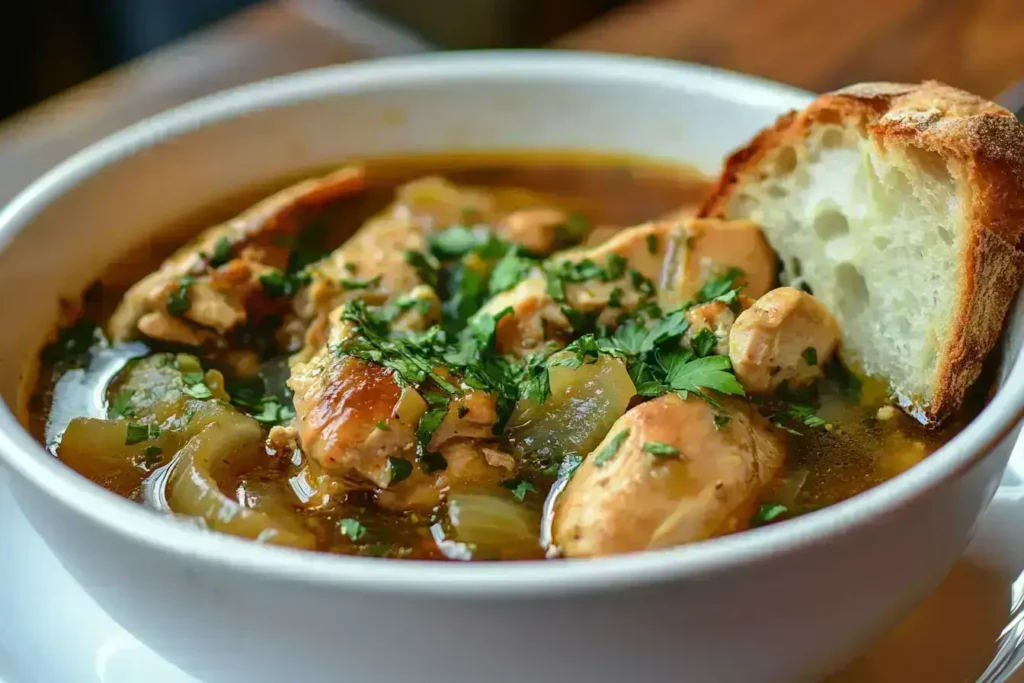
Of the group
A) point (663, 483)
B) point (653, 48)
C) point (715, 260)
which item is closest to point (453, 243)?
point (715, 260)

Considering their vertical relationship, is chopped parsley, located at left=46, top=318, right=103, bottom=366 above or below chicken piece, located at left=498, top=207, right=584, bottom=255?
below

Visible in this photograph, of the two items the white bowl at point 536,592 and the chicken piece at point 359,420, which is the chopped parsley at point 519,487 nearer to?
the chicken piece at point 359,420

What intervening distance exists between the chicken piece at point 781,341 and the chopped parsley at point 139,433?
98cm

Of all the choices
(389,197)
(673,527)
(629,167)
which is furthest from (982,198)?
(389,197)

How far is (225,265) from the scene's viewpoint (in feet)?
7.30

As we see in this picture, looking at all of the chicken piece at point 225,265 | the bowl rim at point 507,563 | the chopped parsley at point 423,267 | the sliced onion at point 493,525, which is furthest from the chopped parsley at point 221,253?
the sliced onion at point 493,525

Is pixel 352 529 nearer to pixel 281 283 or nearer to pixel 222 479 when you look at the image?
pixel 222 479

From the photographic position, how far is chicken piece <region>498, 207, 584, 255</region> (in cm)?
238

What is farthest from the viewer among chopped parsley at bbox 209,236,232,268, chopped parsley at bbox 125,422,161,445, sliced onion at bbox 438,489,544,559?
chopped parsley at bbox 209,236,232,268

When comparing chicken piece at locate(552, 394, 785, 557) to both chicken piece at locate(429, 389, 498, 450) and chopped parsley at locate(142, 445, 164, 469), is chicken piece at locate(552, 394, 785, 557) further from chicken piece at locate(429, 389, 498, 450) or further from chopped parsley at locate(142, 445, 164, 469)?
chopped parsley at locate(142, 445, 164, 469)

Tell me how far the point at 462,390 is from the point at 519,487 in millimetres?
184

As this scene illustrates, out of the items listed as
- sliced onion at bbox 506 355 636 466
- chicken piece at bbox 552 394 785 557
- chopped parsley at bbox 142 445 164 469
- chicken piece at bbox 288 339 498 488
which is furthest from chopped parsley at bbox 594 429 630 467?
chopped parsley at bbox 142 445 164 469

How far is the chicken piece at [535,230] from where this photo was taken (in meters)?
2.38

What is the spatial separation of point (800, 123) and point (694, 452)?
83cm
